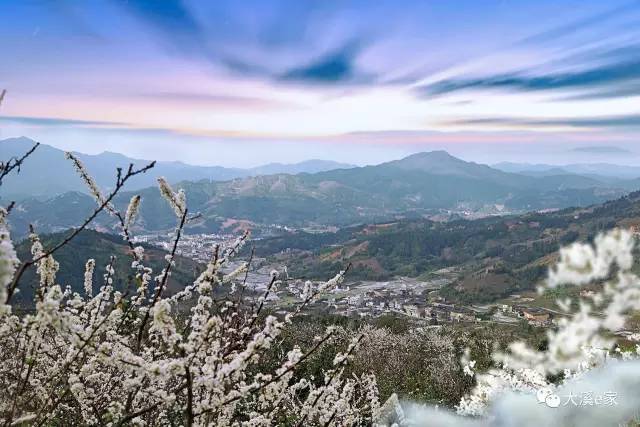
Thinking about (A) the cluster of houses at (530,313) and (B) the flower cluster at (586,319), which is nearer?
(B) the flower cluster at (586,319)

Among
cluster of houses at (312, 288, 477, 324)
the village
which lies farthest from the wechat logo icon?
cluster of houses at (312, 288, 477, 324)

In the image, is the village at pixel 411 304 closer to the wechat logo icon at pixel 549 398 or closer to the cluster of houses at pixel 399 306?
the cluster of houses at pixel 399 306

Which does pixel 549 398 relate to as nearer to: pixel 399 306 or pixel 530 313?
pixel 530 313

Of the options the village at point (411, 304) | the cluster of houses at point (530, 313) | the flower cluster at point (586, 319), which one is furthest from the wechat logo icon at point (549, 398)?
the cluster of houses at point (530, 313)

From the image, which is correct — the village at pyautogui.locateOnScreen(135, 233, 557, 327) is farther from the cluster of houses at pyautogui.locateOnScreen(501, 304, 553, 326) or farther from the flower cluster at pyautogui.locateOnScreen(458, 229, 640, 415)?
the flower cluster at pyautogui.locateOnScreen(458, 229, 640, 415)

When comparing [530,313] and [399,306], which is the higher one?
[530,313]

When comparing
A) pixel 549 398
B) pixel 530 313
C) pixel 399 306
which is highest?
pixel 549 398

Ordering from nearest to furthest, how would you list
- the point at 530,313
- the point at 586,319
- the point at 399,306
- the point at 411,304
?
the point at 586,319 < the point at 530,313 < the point at 399,306 < the point at 411,304

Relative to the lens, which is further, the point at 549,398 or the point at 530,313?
the point at 530,313

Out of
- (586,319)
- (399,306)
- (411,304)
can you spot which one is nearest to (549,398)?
(586,319)

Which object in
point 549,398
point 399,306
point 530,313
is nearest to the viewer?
point 549,398

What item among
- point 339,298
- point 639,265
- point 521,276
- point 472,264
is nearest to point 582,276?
point 639,265

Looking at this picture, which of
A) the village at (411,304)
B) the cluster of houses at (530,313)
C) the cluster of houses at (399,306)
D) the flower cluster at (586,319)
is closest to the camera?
the flower cluster at (586,319)
